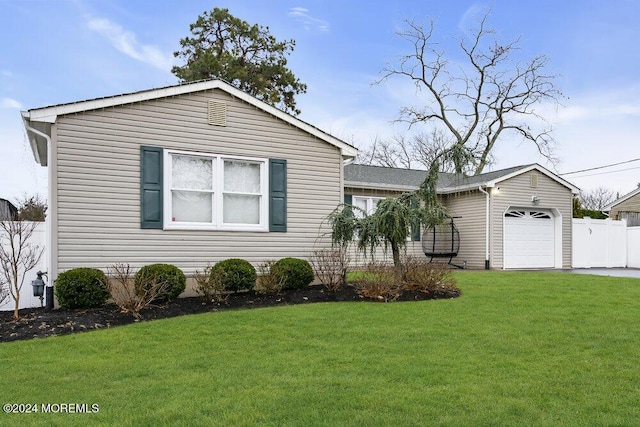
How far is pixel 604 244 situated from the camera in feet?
62.3

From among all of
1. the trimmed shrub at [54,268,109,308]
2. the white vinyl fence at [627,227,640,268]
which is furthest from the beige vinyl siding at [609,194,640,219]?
the trimmed shrub at [54,268,109,308]

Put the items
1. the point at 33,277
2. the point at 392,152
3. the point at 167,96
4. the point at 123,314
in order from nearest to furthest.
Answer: the point at 123,314 → the point at 33,277 → the point at 167,96 → the point at 392,152

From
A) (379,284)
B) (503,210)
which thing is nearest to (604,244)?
(503,210)

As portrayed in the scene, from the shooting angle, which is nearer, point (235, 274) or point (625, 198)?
point (235, 274)

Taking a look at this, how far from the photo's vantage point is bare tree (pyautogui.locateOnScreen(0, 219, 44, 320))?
783 centimetres

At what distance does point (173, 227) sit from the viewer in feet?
30.0

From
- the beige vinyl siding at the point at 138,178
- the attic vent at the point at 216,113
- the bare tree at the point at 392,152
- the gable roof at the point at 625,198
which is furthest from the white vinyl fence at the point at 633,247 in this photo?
the attic vent at the point at 216,113

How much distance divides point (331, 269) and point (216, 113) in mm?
3877

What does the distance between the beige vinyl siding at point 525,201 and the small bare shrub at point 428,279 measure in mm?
7030

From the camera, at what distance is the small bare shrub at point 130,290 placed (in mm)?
7469

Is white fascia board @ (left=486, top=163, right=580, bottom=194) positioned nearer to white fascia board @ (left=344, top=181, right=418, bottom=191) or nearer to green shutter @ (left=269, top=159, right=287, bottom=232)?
white fascia board @ (left=344, top=181, right=418, bottom=191)

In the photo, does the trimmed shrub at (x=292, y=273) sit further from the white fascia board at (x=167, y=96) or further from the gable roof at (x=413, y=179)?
the gable roof at (x=413, y=179)

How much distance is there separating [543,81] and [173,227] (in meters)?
26.4

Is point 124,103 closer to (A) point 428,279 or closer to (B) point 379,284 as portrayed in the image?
(B) point 379,284
